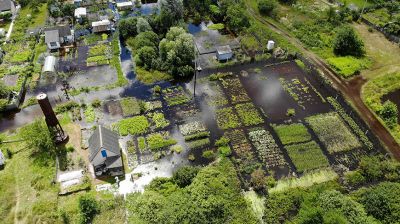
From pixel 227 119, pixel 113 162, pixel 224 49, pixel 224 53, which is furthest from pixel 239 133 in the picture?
pixel 224 49

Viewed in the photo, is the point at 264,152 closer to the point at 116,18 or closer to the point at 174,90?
the point at 174,90

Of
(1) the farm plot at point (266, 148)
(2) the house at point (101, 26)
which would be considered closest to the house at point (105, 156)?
(1) the farm plot at point (266, 148)

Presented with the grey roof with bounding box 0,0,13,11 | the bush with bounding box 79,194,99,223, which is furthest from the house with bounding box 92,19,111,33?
the bush with bounding box 79,194,99,223

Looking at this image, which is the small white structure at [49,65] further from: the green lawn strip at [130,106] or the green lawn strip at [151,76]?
the green lawn strip at [130,106]

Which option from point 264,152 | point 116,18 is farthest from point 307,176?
point 116,18

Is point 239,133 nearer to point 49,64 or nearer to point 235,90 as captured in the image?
point 235,90
